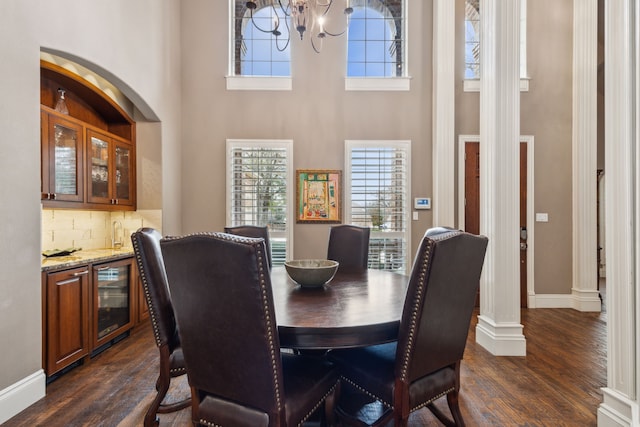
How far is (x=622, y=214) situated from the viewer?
1.68 metres

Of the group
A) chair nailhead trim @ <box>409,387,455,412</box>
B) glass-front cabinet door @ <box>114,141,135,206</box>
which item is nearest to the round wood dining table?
chair nailhead trim @ <box>409,387,455,412</box>

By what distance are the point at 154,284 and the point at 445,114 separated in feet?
12.6

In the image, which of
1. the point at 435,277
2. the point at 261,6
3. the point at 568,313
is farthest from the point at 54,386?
the point at 568,313

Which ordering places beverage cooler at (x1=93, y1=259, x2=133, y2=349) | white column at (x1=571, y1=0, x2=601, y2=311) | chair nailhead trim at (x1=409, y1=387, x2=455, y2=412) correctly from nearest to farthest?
1. chair nailhead trim at (x1=409, y1=387, x2=455, y2=412)
2. beverage cooler at (x1=93, y1=259, x2=133, y2=349)
3. white column at (x1=571, y1=0, x2=601, y2=311)

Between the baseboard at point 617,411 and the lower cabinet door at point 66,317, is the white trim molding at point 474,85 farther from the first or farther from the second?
the lower cabinet door at point 66,317

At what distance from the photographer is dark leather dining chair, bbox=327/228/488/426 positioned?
129 cm

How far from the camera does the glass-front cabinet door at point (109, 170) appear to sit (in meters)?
3.06

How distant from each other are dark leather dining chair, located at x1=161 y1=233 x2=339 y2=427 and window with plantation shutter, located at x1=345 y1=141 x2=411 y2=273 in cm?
311

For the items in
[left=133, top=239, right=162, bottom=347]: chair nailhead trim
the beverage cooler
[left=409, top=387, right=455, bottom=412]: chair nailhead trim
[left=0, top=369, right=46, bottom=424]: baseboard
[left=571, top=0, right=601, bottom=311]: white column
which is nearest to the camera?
[left=409, top=387, right=455, bottom=412]: chair nailhead trim

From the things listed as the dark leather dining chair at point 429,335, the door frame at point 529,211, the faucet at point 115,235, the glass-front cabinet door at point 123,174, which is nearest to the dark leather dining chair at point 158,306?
the dark leather dining chair at point 429,335

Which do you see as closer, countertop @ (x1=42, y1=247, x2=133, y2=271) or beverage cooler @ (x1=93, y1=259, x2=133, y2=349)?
countertop @ (x1=42, y1=247, x2=133, y2=271)

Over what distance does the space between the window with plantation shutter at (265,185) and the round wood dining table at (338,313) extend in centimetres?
213

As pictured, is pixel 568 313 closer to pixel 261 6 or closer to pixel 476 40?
pixel 476 40

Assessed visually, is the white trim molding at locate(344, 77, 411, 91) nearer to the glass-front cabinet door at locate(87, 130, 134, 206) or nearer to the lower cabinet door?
the glass-front cabinet door at locate(87, 130, 134, 206)
